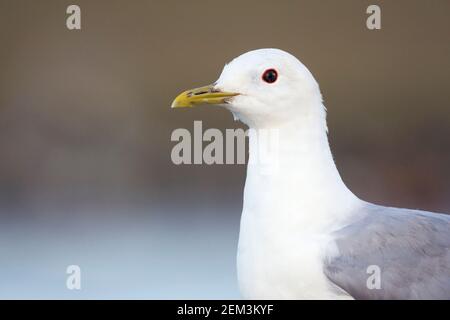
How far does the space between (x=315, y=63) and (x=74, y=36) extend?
931 millimetres

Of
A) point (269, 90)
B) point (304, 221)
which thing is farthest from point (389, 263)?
point (269, 90)

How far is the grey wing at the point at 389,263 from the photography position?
5.19 ft

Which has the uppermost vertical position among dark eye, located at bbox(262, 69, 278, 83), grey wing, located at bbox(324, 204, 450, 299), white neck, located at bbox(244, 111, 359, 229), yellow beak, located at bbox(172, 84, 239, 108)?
dark eye, located at bbox(262, 69, 278, 83)

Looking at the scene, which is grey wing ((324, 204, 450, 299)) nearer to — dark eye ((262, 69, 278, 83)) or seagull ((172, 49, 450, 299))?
seagull ((172, 49, 450, 299))

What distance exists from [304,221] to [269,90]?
27 centimetres

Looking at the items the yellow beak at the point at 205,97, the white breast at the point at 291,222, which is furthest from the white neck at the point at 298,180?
the yellow beak at the point at 205,97

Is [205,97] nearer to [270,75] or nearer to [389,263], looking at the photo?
[270,75]

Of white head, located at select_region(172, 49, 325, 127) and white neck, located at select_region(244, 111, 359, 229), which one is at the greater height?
→ white head, located at select_region(172, 49, 325, 127)

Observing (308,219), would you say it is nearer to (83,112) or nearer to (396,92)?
(396,92)

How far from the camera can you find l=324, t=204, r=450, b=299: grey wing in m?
1.58

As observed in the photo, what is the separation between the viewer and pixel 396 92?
120 inches

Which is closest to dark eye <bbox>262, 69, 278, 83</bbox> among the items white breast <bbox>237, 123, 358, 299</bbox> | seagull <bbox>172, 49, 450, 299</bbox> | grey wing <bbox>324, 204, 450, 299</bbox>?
seagull <bbox>172, 49, 450, 299</bbox>

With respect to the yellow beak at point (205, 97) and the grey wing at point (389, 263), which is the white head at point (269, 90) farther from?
the grey wing at point (389, 263)
